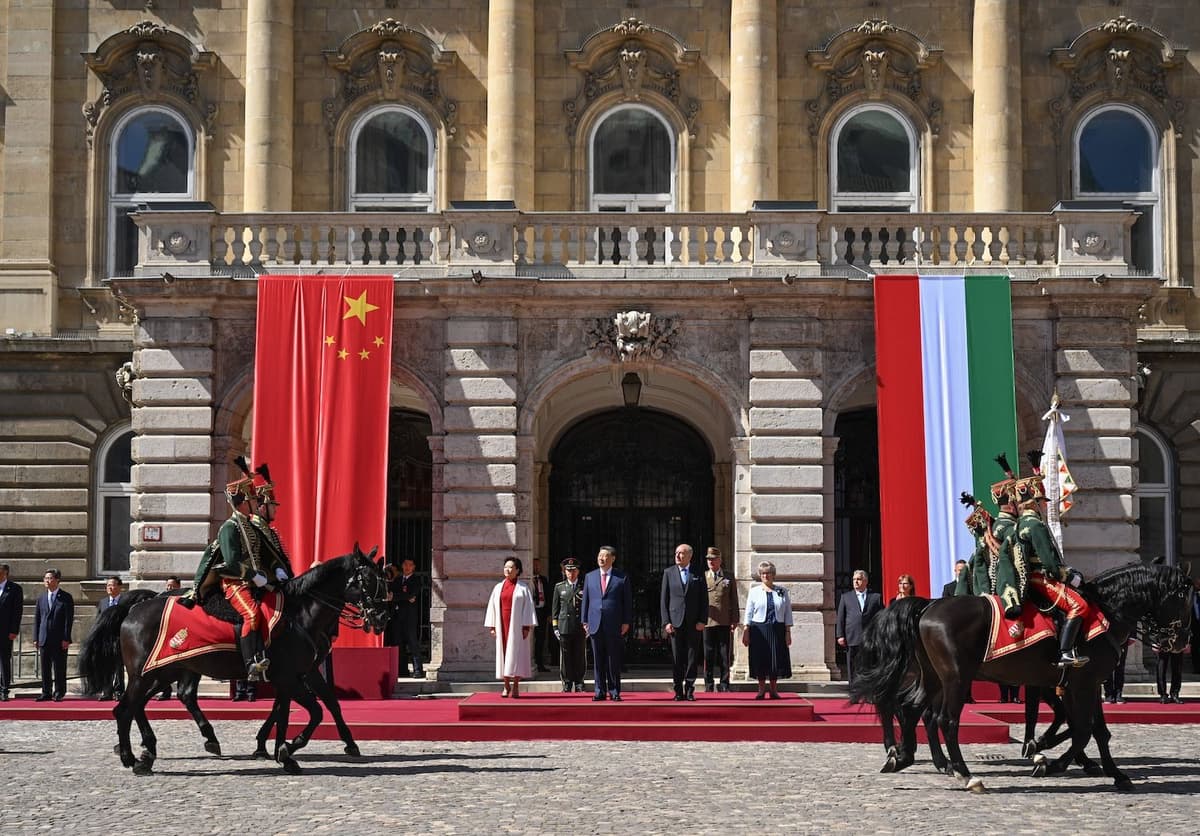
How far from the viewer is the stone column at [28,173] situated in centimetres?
2847

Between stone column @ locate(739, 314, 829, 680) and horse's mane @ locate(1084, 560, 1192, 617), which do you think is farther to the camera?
stone column @ locate(739, 314, 829, 680)

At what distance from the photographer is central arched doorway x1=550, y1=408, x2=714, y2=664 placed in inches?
1144

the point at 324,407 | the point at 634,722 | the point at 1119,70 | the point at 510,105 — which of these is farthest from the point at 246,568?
the point at 1119,70

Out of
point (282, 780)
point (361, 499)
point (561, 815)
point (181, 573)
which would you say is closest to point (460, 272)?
point (361, 499)

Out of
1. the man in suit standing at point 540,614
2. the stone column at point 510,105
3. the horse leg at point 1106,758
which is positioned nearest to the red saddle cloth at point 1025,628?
the horse leg at point 1106,758

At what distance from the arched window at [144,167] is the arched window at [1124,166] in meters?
14.9

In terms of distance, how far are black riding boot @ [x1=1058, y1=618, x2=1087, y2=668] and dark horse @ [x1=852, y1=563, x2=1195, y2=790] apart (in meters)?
0.11

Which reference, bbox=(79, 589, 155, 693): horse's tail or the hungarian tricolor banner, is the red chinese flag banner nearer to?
the hungarian tricolor banner

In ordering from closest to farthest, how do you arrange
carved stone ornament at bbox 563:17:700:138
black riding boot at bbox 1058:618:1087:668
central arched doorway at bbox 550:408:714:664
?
black riding boot at bbox 1058:618:1087:668 < central arched doorway at bbox 550:408:714:664 < carved stone ornament at bbox 563:17:700:138

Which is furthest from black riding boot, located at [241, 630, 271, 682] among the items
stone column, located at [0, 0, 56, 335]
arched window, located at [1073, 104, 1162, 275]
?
arched window, located at [1073, 104, 1162, 275]

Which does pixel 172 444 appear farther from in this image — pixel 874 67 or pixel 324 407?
pixel 874 67

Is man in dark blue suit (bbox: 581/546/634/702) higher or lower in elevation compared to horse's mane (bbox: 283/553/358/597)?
lower

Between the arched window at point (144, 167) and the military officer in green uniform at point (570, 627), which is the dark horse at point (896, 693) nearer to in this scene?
the military officer in green uniform at point (570, 627)

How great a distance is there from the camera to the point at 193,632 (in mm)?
16188
